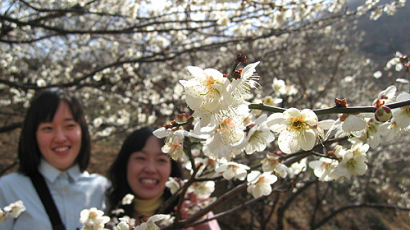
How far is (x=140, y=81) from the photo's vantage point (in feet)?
20.6

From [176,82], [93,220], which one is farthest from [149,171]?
[176,82]

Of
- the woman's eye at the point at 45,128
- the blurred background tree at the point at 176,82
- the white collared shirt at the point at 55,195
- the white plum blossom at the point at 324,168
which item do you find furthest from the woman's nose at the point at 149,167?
the blurred background tree at the point at 176,82

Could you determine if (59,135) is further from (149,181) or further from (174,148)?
(174,148)

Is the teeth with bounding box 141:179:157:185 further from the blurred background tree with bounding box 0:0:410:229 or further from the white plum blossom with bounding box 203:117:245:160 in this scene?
the blurred background tree with bounding box 0:0:410:229

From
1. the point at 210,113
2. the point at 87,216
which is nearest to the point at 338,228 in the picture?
the point at 87,216

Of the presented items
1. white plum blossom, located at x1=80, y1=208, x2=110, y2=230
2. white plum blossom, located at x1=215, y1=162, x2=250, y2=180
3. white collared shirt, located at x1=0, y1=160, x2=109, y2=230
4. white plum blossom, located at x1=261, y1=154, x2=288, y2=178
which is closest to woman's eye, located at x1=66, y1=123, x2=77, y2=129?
white collared shirt, located at x1=0, y1=160, x2=109, y2=230

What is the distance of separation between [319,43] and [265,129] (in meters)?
9.45

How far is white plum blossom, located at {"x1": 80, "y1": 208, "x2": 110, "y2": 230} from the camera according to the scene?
3.98 feet

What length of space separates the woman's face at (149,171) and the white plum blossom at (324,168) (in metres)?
1.18

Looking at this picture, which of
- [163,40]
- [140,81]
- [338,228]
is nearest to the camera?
[163,40]

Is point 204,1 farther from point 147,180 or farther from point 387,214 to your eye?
point 387,214

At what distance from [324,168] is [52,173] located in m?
1.84

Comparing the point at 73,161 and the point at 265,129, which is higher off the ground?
the point at 265,129

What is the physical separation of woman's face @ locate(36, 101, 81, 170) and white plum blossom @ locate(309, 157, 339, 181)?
1.70 meters
